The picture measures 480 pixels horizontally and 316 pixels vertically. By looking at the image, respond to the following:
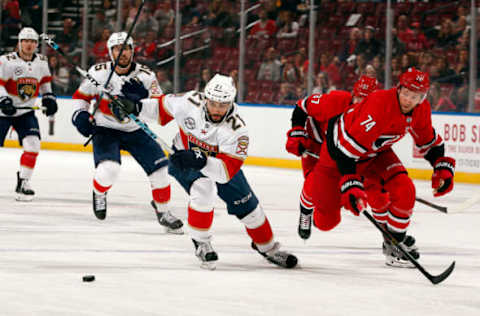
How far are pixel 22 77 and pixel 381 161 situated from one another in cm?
411

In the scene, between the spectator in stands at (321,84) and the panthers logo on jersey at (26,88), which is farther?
the spectator in stands at (321,84)

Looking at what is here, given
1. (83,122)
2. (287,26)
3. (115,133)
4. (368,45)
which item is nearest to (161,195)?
(115,133)

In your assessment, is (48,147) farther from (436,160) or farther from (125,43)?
(436,160)

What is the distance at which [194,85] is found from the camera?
12555 millimetres

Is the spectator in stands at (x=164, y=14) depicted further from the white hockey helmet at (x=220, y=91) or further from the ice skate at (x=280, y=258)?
the white hockey helmet at (x=220, y=91)

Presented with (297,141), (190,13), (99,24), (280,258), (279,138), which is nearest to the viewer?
(280,258)

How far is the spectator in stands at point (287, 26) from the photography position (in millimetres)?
11805

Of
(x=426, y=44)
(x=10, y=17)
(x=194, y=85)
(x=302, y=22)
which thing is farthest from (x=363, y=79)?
(x=10, y=17)

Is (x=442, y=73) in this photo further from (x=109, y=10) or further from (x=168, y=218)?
(x=109, y=10)

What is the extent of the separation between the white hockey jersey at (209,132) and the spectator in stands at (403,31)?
6.20m

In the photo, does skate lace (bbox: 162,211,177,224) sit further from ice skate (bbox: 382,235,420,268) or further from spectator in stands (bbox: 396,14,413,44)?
spectator in stands (bbox: 396,14,413,44)

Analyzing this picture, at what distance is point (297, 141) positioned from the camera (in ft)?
18.0

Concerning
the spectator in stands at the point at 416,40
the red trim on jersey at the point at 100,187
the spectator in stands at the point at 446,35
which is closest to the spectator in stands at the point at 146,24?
the spectator in stands at the point at 416,40

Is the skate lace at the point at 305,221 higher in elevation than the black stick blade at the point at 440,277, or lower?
higher
